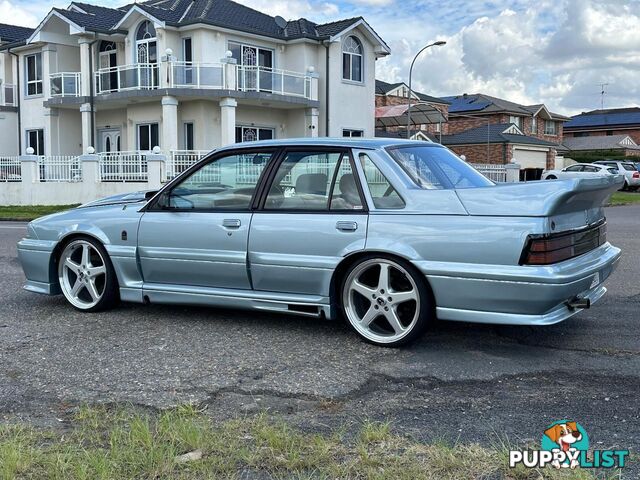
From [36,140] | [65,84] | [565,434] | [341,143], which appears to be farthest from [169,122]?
[565,434]

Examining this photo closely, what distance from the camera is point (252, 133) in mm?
29891

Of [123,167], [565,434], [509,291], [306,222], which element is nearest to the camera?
[565,434]

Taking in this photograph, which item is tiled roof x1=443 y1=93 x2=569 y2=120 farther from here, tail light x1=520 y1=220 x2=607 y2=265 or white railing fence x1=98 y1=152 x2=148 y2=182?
tail light x1=520 y1=220 x2=607 y2=265

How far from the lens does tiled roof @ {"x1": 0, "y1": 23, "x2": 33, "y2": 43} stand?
35469 mm

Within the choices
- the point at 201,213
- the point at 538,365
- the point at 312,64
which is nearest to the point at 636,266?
the point at 538,365

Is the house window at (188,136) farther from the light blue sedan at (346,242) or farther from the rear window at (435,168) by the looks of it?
the rear window at (435,168)

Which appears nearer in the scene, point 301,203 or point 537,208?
point 537,208

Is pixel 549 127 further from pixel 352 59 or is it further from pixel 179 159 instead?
pixel 179 159

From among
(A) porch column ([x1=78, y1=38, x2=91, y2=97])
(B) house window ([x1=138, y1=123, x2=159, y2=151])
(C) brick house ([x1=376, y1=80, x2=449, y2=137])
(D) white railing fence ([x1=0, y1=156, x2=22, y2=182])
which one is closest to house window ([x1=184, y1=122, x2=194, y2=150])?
(B) house window ([x1=138, y1=123, x2=159, y2=151])

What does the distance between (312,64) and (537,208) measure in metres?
27.2

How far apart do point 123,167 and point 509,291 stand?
21220 mm

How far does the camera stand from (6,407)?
13.1ft

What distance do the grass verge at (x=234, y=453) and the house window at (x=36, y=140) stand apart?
32.0 meters

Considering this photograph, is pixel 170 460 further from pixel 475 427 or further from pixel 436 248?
pixel 436 248
